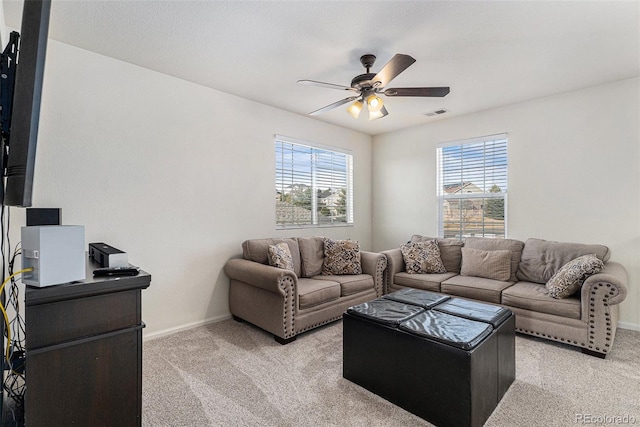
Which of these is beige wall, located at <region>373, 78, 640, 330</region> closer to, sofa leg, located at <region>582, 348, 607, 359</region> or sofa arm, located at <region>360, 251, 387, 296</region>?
sofa leg, located at <region>582, 348, 607, 359</region>

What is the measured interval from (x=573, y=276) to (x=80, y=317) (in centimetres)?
355

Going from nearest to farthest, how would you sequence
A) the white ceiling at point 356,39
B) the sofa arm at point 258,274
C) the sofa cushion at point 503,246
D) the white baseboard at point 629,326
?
1. the white ceiling at point 356,39
2. the sofa arm at point 258,274
3. the white baseboard at point 629,326
4. the sofa cushion at point 503,246

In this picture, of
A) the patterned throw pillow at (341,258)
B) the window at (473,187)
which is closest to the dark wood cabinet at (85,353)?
the patterned throw pillow at (341,258)

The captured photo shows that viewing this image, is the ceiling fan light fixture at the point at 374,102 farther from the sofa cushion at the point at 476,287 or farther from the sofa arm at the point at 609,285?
the sofa arm at the point at 609,285

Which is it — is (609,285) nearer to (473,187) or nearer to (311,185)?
Answer: (473,187)

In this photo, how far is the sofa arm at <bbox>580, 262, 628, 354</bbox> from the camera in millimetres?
2529

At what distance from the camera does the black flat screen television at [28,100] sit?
1065 millimetres

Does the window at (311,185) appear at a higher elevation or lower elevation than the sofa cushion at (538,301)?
higher

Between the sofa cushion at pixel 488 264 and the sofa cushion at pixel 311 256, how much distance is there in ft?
5.78

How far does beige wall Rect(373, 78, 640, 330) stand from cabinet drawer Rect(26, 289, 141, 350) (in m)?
4.30

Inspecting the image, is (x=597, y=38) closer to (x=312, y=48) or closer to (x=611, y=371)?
(x=312, y=48)

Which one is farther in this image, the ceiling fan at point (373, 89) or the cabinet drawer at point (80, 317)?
the ceiling fan at point (373, 89)

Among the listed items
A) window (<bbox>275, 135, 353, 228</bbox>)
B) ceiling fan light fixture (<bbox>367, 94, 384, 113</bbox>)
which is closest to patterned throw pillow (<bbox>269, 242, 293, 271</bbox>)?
window (<bbox>275, 135, 353, 228</bbox>)

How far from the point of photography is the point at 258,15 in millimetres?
2197
